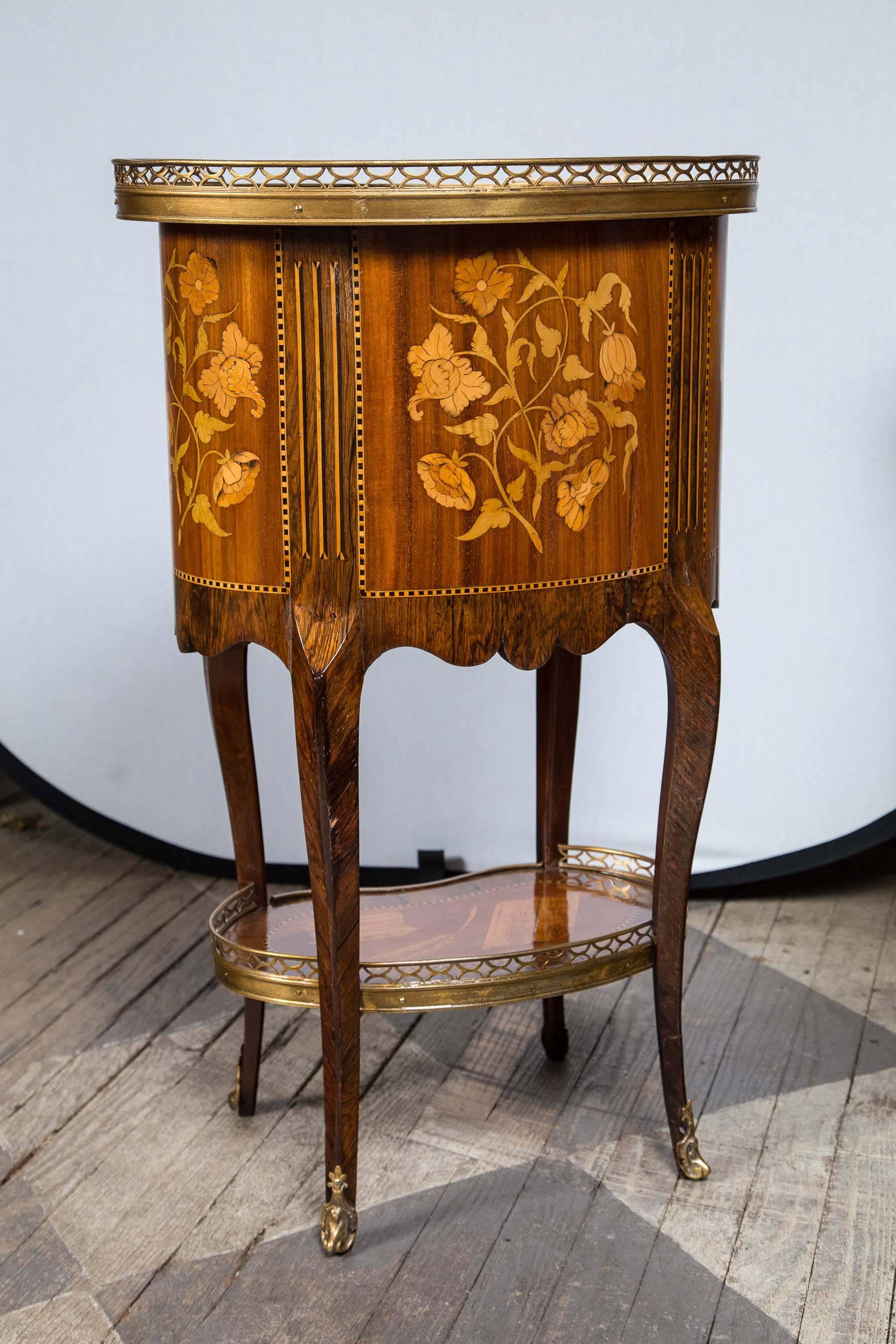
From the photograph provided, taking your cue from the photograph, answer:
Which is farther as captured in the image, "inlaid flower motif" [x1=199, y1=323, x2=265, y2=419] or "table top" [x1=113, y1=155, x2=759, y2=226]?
"inlaid flower motif" [x1=199, y1=323, x2=265, y2=419]

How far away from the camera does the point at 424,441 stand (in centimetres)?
166

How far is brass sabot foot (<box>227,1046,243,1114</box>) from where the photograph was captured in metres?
2.21

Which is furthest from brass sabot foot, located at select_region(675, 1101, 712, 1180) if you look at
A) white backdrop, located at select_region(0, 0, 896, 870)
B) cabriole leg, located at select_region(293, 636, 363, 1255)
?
white backdrop, located at select_region(0, 0, 896, 870)

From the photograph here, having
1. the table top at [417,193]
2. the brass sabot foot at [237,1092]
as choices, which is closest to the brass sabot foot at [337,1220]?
the brass sabot foot at [237,1092]

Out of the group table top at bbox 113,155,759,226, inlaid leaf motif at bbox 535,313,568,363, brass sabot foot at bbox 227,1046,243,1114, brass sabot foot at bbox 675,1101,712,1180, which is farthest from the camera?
brass sabot foot at bbox 227,1046,243,1114

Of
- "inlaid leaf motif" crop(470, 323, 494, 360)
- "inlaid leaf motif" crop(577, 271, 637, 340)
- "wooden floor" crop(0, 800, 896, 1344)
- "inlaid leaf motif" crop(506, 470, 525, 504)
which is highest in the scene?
"inlaid leaf motif" crop(577, 271, 637, 340)

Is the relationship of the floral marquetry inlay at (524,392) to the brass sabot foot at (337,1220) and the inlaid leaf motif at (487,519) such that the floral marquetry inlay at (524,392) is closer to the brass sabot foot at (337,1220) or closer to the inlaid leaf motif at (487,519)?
the inlaid leaf motif at (487,519)

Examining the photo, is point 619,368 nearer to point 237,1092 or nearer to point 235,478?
point 235,478

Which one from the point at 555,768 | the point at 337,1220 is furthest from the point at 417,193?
the point at 337,1220

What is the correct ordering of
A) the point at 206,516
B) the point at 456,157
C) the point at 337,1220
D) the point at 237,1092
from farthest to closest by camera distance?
the point at 456,157, the point at 237,1092, the point at 337,1220, the point at 206,516

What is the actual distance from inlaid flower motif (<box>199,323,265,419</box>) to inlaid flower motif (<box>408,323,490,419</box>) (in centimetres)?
18

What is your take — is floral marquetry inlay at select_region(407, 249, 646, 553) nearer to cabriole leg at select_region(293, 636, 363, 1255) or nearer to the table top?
the table top

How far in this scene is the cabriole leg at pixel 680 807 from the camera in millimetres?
1871

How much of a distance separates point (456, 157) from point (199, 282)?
105 cm
